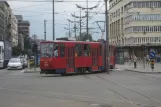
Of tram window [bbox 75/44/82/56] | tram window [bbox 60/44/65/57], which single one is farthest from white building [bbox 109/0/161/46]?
tram window [bbox 60/44/65/57]

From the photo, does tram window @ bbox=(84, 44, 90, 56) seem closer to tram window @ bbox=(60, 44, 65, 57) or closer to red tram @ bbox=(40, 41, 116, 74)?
red tram @ bbox=(40, 41, 116, 74)

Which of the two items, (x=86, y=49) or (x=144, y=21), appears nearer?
(x=86, y=49)

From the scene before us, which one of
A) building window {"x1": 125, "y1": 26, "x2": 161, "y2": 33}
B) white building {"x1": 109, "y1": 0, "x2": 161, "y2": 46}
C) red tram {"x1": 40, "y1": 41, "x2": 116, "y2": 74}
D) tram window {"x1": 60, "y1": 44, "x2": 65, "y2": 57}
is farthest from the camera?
building window {"x1": 125, "y1": 26, "x2": 161, "y2": 33}

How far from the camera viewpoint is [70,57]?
33.8 m

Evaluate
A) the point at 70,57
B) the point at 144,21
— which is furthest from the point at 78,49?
the point at 144,21

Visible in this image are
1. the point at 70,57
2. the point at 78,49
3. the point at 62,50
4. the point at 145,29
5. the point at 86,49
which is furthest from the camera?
the point at 145,29

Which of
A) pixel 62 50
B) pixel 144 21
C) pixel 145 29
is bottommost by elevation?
pixel 62 50

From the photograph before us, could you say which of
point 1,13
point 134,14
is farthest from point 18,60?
point 1,13

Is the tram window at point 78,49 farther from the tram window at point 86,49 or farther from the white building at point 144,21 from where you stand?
the white building at point 144,21

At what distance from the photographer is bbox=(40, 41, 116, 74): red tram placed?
32531mm

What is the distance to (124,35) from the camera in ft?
372

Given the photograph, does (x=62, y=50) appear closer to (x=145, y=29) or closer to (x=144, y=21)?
(x=145, y=29)

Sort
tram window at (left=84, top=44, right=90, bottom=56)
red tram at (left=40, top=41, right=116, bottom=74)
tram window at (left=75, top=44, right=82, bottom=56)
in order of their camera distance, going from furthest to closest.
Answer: tram window at (left=84, top=44, right=90, bottom=56) < tram window at (left=75, top=44, right=82, bottom=56) < red tram at (left=40, top=41, right=116, bottom=74)

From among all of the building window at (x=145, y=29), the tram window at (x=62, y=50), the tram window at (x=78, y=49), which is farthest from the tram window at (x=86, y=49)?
the building window at (x=145, y=29)
